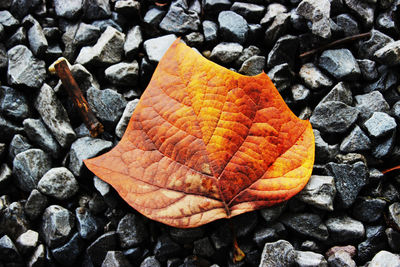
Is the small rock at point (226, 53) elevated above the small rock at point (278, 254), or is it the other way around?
the small rock at point (226, 53)

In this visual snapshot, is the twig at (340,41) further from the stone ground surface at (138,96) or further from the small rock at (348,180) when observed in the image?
the small rock at (348,180)

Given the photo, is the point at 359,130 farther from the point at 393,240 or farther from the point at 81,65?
Answer: the point at 81,65

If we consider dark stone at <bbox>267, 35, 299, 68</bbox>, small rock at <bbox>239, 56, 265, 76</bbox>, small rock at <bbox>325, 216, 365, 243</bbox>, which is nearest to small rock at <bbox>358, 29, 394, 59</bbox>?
dark stone at <bbox>267, 35, 299, 68</bbox>

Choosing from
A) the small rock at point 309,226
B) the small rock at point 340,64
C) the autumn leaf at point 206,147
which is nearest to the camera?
the autumn leaf at point 206,147

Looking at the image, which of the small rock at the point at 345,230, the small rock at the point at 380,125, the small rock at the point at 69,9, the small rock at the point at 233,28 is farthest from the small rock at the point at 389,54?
the small rock at the point at 69,9

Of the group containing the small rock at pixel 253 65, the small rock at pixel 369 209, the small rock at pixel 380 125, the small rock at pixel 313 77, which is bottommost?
the small rock at pixel 369 209
